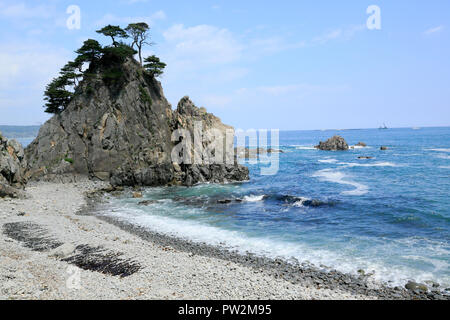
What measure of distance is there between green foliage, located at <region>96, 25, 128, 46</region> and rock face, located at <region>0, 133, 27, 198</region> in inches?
911

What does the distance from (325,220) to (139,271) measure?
716 inches

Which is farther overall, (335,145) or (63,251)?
(335,145)

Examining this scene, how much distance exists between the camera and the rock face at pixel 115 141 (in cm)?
4488

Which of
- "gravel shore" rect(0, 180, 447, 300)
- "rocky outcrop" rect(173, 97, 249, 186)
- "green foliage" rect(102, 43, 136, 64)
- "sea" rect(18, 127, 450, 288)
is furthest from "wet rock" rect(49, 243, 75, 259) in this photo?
"green foliage" rect(102, 43, 136, 64)

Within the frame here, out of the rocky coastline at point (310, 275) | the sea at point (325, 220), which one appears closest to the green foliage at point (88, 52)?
the sea at point (325, 220)

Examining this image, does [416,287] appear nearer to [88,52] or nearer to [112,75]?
[112,75]

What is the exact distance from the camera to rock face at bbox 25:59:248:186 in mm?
44875

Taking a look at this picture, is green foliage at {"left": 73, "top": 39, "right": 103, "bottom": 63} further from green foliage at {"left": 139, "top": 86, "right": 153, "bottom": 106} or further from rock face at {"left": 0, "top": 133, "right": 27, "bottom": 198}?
rock face at {"left": 0, "top": 133, "right": 27, "bottom": 198}

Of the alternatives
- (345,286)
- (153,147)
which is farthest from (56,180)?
(345,286)

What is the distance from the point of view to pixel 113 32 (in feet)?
160

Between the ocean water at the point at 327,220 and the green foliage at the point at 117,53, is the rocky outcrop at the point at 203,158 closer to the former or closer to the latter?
the ocean water at the point at 327,220

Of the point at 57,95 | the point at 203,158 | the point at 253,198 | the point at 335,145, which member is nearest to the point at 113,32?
the point at 57,95

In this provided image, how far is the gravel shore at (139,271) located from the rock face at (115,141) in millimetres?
22342
